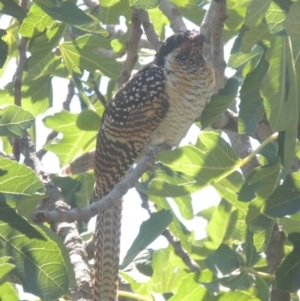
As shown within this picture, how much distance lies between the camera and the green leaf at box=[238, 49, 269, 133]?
279cm

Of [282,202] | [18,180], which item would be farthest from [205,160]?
[18,180]

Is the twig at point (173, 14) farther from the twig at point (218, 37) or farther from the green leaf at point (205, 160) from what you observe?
the green leaf at point (205, 160)

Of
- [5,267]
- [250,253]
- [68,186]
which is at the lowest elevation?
[250,253]

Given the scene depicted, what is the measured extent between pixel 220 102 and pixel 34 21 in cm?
89

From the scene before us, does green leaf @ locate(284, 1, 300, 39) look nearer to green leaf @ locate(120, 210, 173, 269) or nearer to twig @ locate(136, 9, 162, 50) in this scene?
twig @ locate(136, 9, 162, 50)

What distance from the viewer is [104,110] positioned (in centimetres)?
429

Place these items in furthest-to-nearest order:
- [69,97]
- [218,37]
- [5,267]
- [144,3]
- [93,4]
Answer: [69,97]
[93,4]
[218,37]
[144,3]
[5,267]

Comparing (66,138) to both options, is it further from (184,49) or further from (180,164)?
(180,164)

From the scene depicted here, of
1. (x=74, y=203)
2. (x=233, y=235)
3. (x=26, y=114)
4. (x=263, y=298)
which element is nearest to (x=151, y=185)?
(x=26, y=114)

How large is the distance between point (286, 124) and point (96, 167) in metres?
1.74

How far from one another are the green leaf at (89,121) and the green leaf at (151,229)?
0.87 meters

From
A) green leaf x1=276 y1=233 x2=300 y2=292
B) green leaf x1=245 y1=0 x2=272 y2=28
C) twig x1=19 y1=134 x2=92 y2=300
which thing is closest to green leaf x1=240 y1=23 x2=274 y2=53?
green leaf x1=245 y1=0 x2=272 y2=28

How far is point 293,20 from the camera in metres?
2.29

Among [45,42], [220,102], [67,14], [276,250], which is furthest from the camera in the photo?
[276,250]
